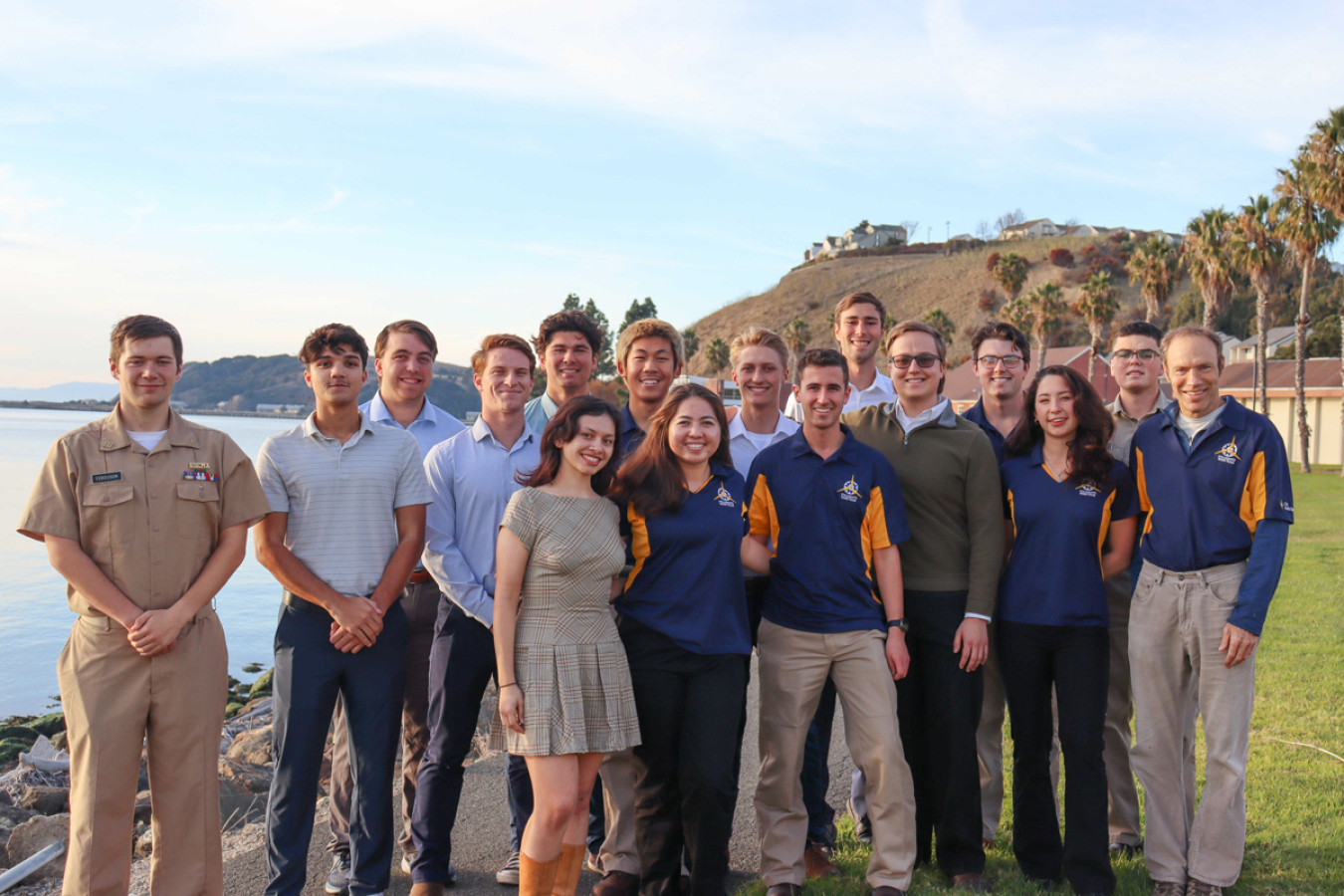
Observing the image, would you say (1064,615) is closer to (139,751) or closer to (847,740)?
(847,740)

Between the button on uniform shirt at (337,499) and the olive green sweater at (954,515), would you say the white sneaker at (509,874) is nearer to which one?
the button on uniform shirt at (337,499)

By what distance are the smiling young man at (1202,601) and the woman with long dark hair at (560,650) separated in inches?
→ 94.4

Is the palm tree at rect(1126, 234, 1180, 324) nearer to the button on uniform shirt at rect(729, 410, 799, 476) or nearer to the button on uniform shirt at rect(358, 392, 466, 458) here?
the button on uniform shirt at rect(729, 410, 799, 476)

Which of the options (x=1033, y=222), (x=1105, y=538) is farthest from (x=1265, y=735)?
(x=1033, y=222)

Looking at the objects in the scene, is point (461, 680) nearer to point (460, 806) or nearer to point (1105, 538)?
point (460, 806)

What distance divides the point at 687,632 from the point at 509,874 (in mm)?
1627

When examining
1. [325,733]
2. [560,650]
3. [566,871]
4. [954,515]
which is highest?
[954,515]

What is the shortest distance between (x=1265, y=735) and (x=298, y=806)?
6391mm

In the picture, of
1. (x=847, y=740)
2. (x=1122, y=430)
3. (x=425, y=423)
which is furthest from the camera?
(x=425, y=423)

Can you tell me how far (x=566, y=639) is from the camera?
12.1 feet

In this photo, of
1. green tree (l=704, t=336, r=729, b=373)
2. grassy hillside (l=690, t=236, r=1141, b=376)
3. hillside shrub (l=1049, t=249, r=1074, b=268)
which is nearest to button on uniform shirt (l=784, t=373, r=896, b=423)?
green tree (l=704, t=336, r=729, b=373)

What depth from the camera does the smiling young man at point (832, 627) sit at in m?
4.03

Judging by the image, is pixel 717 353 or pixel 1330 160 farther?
pixel 717 353

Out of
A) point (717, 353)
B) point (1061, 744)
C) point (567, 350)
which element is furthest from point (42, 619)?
point (717, 353)
